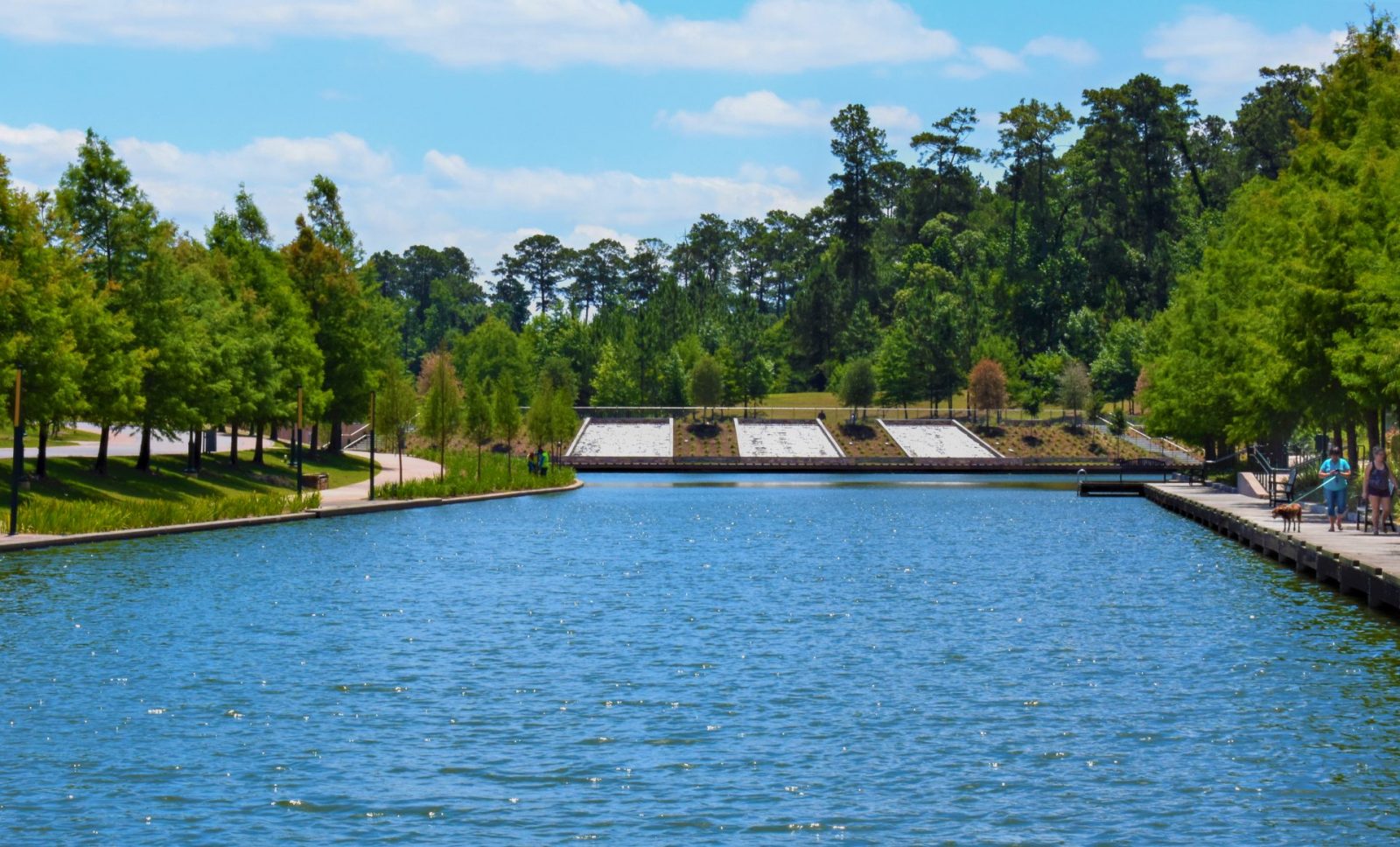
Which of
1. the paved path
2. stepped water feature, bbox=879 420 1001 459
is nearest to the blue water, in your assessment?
the paved path

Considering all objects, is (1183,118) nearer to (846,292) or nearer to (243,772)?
(846,292)

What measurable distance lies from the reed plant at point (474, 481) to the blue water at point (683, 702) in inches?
1066

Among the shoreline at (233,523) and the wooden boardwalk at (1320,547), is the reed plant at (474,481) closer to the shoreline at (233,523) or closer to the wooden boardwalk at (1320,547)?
the shoreline at (233,523)

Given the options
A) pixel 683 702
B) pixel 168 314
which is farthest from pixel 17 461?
pixel 683 702

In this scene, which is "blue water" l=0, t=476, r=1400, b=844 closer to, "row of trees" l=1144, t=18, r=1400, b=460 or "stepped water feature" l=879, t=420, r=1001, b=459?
"row of trees" l=1144, t=18, r=1400, b=460

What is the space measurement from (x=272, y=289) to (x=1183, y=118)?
393 feet

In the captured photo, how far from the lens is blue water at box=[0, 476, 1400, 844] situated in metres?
16.8

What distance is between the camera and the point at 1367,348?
157 ft

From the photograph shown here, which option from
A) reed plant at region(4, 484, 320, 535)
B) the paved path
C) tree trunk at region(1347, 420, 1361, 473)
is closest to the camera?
reed plant at region(4, 484, 320, 535)

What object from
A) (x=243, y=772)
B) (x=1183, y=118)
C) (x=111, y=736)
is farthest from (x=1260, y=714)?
(x=1183, y=118)

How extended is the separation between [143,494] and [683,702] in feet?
145

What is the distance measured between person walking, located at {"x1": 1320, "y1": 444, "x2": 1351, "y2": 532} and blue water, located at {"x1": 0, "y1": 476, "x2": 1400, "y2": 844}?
11.9 feet

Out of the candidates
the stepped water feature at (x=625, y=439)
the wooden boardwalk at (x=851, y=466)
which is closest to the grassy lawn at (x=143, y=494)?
the wooden boardwalk at (x=851, y=466)

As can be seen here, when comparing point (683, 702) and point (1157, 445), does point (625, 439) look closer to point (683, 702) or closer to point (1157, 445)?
point (1157, 445)
